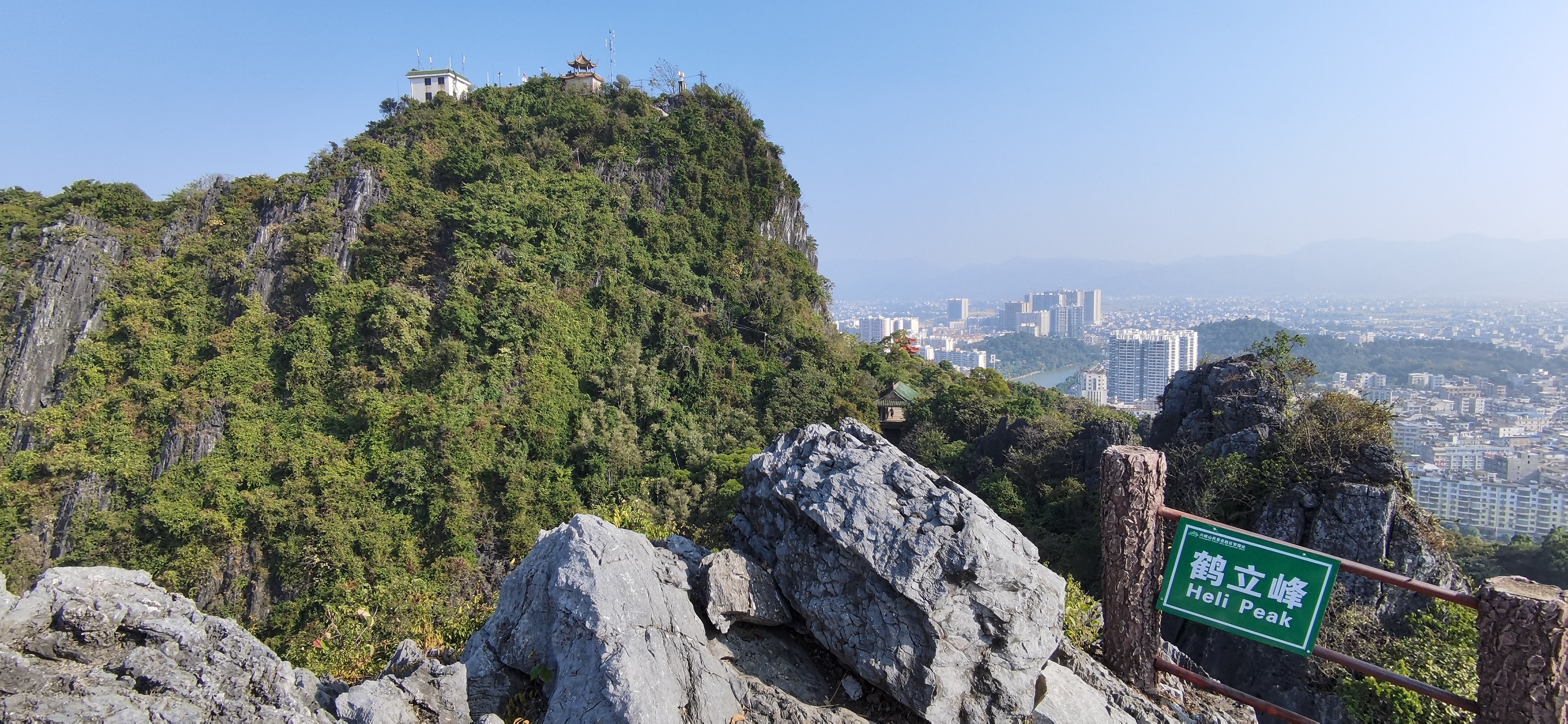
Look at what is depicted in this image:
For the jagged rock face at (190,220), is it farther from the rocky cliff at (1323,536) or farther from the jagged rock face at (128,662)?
the rocky cliff at (1323,536)

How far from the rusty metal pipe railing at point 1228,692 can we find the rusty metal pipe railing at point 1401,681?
293 mm

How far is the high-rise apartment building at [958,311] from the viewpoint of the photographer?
150 metres

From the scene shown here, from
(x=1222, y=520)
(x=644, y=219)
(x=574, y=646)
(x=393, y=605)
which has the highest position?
(x=644, y=219)

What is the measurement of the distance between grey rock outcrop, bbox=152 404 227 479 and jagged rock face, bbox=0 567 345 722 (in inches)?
592

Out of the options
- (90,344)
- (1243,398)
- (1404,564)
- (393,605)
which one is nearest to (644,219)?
(90,344)

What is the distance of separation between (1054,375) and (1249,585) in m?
86.4

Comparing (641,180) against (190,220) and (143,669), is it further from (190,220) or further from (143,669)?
(143,669)

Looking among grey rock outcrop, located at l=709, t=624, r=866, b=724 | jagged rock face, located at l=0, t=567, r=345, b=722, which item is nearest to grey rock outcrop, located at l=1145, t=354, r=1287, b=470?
grey rock outcrop, located at l=709, t=624, r=866, b=724

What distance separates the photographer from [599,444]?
53.3 feet

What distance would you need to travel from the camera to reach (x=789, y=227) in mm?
25141

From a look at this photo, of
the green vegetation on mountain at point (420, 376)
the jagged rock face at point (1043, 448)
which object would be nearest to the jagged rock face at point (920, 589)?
the green vegetation on mountain at point (420, 376)

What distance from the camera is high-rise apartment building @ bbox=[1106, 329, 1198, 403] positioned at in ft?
188

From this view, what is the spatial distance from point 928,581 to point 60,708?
3.47m

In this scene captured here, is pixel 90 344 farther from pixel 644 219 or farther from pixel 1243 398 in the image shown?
pixel 1243 398
